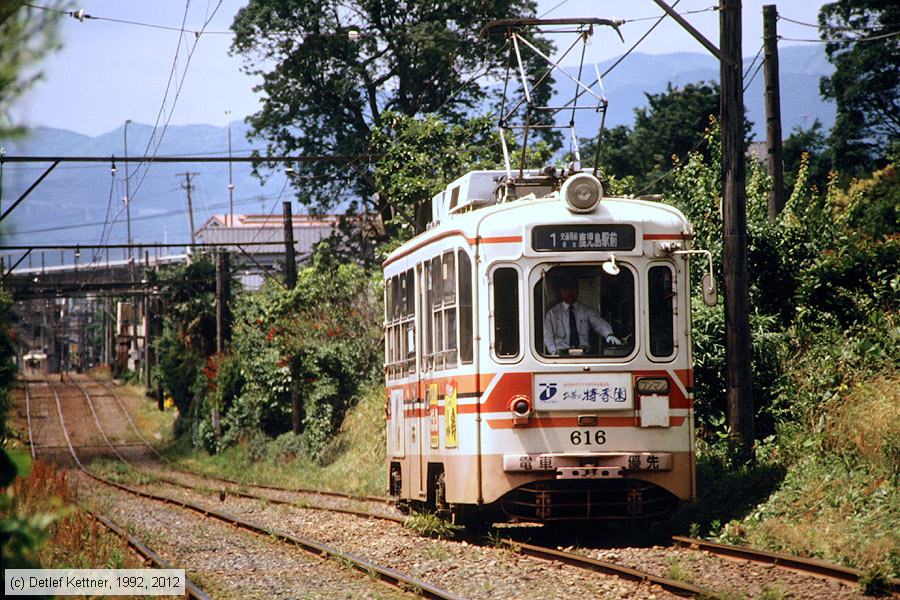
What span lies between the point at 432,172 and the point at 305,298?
6.87 metres

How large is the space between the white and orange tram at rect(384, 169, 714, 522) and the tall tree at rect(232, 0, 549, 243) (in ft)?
91.9

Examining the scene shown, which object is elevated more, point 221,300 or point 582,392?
point 221,300

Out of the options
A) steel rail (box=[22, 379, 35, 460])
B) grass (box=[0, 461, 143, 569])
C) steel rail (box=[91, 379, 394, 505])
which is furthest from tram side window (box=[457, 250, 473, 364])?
steel rail (box=[22, 379, 35, 460])

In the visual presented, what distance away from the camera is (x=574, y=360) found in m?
12.5

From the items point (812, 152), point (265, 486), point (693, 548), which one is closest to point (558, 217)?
point (693, 548)

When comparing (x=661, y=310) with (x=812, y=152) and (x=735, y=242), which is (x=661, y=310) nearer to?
(x=735, y=242)

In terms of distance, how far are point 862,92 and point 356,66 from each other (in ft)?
64.7

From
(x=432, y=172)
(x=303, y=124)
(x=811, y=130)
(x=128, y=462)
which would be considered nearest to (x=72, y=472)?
(x=128, y=462)

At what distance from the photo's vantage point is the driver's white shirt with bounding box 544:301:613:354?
41.2 ft

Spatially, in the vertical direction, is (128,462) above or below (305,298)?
below

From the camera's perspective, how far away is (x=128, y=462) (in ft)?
141

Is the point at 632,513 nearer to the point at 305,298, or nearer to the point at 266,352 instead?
the point at 305,298

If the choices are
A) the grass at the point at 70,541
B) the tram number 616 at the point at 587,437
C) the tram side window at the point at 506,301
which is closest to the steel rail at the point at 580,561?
the tram number 616 at the point at 587,437

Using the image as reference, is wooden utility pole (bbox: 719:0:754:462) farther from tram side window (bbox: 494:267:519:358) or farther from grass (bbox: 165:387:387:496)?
grass (bbox: 165:387:387:496)
